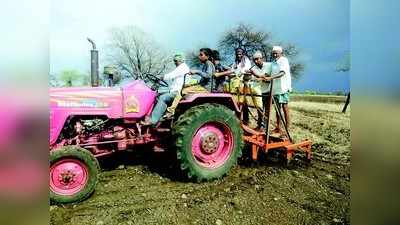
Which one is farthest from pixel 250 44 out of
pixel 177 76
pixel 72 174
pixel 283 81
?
pixel 72 174

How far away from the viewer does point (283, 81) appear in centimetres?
334

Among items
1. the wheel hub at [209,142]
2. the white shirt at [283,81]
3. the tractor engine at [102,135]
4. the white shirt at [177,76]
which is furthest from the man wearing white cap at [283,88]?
the tractor engine at [102,135]

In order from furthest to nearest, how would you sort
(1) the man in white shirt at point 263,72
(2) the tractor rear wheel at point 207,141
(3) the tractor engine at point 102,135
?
1. (1) the man in white shirt at point 263,72
2. (2) the tractor rear wheel at point 207,141
3. (3) the tractor engine at point 102,135

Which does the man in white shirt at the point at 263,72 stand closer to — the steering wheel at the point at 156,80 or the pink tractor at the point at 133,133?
the pink tractor at the point at 133,133

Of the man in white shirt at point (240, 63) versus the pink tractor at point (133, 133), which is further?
the man in white shirt at point (240, 63)

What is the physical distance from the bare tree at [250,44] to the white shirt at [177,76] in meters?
0.28

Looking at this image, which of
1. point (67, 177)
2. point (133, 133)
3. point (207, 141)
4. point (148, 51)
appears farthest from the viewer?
point (207, 141)

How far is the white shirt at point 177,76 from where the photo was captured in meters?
3.09

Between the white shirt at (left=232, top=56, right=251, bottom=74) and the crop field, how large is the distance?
0.44 meters

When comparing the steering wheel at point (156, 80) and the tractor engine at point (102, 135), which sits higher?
the steering wheel at point (156, 80)

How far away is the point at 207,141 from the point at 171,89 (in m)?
0.45

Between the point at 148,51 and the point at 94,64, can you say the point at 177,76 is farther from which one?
the point at 94,64
